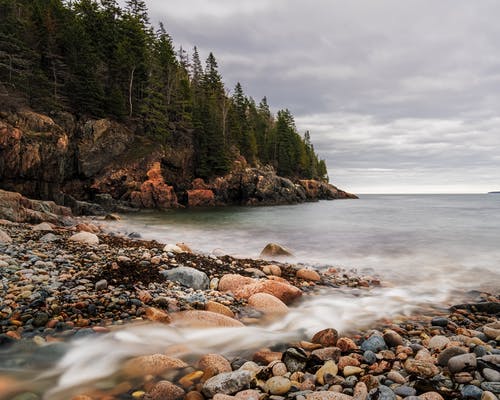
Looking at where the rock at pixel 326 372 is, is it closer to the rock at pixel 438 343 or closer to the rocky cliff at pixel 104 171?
the rock at pixel 438 343

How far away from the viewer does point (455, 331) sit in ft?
15.3

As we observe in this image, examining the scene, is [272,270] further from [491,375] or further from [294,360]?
[491,375]

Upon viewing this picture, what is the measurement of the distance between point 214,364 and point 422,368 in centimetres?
222

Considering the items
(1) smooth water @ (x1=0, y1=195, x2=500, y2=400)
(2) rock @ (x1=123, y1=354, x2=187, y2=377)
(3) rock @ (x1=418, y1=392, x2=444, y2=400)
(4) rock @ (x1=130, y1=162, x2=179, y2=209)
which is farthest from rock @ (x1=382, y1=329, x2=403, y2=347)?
(4) rock @ (x1=130, y1=162, x2=179, y2=209)

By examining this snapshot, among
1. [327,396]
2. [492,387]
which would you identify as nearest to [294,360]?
[327,396]

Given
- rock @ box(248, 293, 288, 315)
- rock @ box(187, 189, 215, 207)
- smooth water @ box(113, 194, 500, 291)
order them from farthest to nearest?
rock @ box(187, 189, 215, 207) < smooth water @ box(113, 194, 500, 291) < rock @ box(248, 293, 288, 315)

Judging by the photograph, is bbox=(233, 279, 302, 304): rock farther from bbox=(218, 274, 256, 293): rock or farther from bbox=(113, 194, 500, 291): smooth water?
bbox=(113, 194, 500, 291): smooth water

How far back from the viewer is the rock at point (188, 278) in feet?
20.1

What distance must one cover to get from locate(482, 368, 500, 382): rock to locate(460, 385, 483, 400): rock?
0.31 meters

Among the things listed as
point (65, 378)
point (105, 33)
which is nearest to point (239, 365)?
point (65, 378)

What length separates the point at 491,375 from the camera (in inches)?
110

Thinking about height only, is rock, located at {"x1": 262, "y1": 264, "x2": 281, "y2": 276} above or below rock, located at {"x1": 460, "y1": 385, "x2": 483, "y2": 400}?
below

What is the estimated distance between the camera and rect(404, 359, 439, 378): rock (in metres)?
2.98

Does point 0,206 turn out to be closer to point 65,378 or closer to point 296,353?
point 65,378
